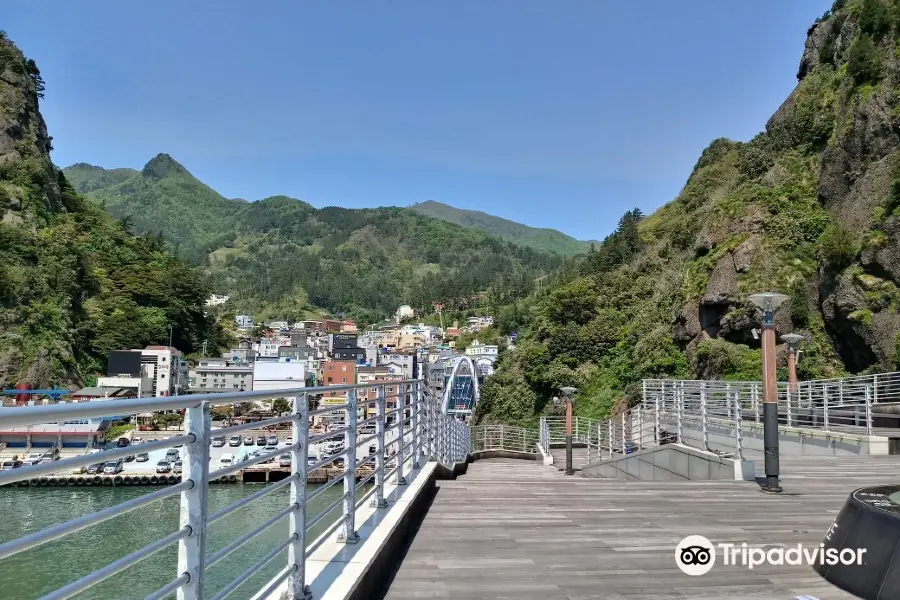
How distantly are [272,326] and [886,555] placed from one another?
164 meters

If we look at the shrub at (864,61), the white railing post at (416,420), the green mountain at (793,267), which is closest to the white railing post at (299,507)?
the white railing post at (416,420)

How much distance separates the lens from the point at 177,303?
81438 mm

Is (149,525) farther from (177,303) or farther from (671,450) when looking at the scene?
(177,303)

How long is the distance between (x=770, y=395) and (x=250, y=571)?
293 inches

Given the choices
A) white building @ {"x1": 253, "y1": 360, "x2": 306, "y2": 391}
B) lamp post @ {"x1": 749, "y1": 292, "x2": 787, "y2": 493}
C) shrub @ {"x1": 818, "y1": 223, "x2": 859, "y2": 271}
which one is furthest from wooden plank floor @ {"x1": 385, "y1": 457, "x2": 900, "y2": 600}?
white building @ {"x1": 253, "y1": 360, "x2": 306, "y2": 391}

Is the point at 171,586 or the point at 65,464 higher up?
the point at 65,464

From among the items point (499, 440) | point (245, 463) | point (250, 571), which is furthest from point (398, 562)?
point (499, 440)

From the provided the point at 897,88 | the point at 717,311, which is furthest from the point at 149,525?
the point at 897,88

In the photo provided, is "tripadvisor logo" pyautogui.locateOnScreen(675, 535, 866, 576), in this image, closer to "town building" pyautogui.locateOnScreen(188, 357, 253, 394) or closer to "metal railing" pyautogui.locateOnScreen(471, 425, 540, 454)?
"metal railing" pyautogui.locateOnScreen(471, 425, 540, 454)

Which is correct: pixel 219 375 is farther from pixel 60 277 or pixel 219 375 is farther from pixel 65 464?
pixel 65 464

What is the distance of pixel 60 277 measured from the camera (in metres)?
60.7

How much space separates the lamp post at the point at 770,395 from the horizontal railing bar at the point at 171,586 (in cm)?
713

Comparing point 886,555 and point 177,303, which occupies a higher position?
point 177,303

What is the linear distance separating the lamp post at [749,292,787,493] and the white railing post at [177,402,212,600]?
23.3ft
